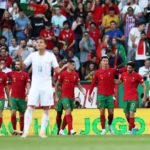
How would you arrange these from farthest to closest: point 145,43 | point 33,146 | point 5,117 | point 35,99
Result: 1. point 145,43
2. point 5,117
3. point 35,99
4. point 33,146

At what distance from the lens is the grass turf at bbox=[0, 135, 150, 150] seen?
1648cm

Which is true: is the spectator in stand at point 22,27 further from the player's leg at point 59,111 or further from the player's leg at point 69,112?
the player's leg at point 69,112

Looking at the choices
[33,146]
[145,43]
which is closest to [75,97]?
[145,43]

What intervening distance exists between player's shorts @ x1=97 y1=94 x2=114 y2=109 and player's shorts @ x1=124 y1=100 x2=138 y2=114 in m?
0.36

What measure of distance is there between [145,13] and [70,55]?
3.07 metres

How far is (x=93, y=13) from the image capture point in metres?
29.4

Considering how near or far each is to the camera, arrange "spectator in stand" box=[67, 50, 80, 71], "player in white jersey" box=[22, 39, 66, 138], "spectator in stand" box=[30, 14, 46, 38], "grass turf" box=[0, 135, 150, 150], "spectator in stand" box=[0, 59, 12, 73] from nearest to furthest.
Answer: "grass turf" box=[0, 135, 150, 150] → "player in white jersey" box=[22, 39, 66, 138] → "spectator in stand" box=[0, 59, 12, 73] → "spectator in stand" box=[67, 50, 80, 71] → "spectator in stand" box=[30, 14, 46, 38]

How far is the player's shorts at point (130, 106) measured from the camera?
22.7 meters

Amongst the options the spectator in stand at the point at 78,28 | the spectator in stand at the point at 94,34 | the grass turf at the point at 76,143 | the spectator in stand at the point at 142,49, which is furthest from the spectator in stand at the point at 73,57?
the grass turf at the point at 76,143

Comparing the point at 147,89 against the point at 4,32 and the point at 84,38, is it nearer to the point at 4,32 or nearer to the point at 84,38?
the point at 84,38

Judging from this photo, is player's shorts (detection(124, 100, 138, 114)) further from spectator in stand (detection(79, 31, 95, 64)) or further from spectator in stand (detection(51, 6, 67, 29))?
spectator in stand (detection(51, 6, 67, 29))

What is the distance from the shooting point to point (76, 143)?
17609 millimetres

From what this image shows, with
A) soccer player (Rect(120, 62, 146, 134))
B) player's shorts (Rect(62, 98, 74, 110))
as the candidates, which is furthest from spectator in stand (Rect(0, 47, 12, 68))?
soccer player (Rect(120, 62, 146, 134))

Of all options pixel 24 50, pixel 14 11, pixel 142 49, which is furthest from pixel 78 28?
pixel 142 49
